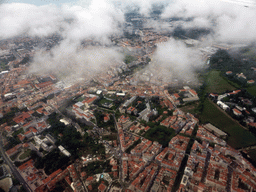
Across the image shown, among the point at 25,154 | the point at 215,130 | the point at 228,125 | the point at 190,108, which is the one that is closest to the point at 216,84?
the point at 190,108

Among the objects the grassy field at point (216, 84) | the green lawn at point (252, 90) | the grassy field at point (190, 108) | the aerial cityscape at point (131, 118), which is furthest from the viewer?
the grassy field at point (216, 84)

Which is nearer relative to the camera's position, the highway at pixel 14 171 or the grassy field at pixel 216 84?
the highway at pixel 14 171

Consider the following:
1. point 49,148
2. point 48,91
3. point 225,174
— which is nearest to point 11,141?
point 49,148

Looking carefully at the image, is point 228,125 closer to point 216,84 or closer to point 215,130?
point 215,130

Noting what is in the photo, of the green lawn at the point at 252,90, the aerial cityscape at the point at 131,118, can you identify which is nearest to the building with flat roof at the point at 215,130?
the aerial cityscape at the point at 131,118

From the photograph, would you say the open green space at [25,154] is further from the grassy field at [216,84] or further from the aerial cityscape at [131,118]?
the grassy field at [216,84]

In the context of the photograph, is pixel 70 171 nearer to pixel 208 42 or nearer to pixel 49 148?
pixel 49 148

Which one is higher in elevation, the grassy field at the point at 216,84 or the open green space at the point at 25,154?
the grassy field at the point at 216,84
